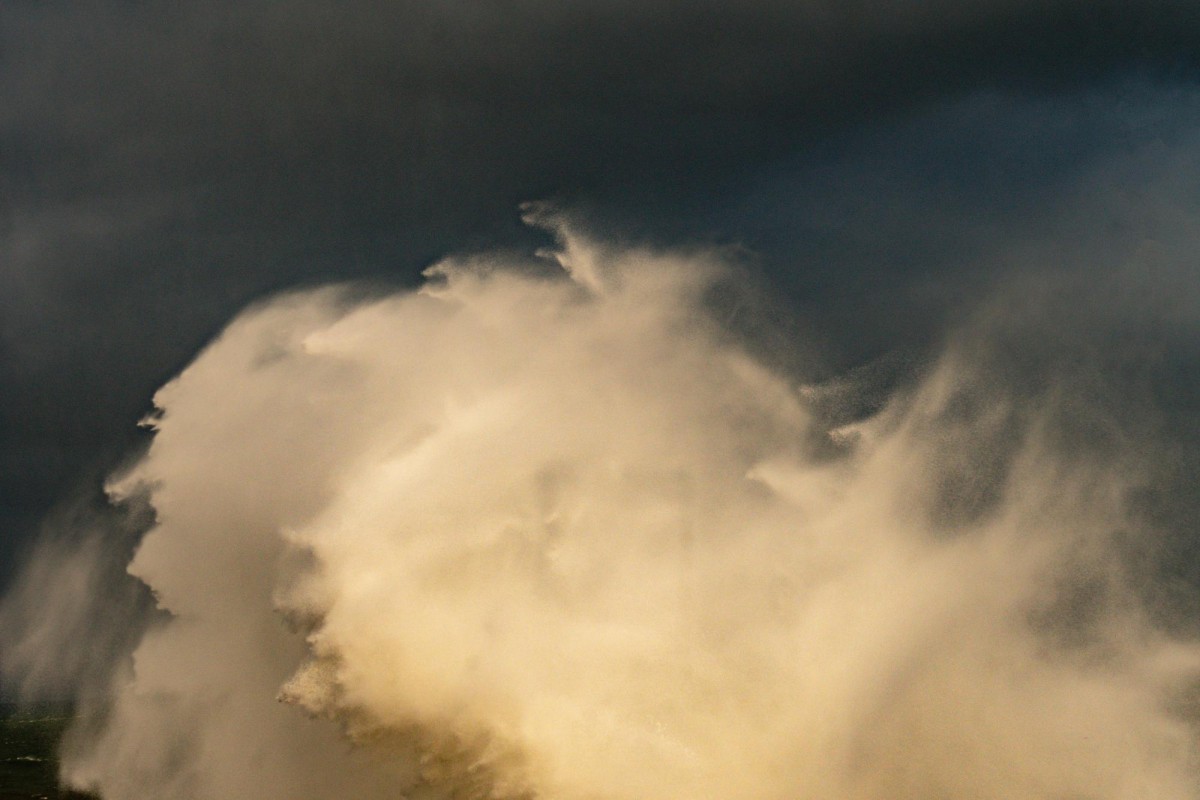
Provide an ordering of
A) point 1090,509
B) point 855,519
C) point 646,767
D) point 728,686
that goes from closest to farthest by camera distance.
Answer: point 646,767
point 728,686
point 855,519
point 1090,509

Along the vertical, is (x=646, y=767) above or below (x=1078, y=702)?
below

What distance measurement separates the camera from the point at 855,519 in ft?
172

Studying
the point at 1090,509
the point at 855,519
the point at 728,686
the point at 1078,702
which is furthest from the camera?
the point at 1090,509

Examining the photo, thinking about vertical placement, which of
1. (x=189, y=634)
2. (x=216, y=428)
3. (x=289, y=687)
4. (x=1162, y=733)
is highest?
(x=216, y=428)

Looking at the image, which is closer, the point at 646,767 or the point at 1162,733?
the point at 646,767

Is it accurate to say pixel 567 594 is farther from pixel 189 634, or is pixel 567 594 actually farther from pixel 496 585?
pixel 189 634

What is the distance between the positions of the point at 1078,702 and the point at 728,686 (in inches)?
655

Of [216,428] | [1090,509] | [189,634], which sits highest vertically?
[1090,509]

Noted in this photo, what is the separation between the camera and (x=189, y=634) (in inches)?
2101

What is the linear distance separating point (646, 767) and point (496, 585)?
32.4 feet

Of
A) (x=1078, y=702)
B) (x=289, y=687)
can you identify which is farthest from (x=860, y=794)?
(x=289, y=687)

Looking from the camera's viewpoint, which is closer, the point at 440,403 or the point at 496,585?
the point at 496,585

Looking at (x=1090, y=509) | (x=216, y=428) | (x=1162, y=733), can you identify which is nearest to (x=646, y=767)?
(x=1162, y=733)

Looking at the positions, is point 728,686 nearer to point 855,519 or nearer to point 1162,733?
point 855,519
